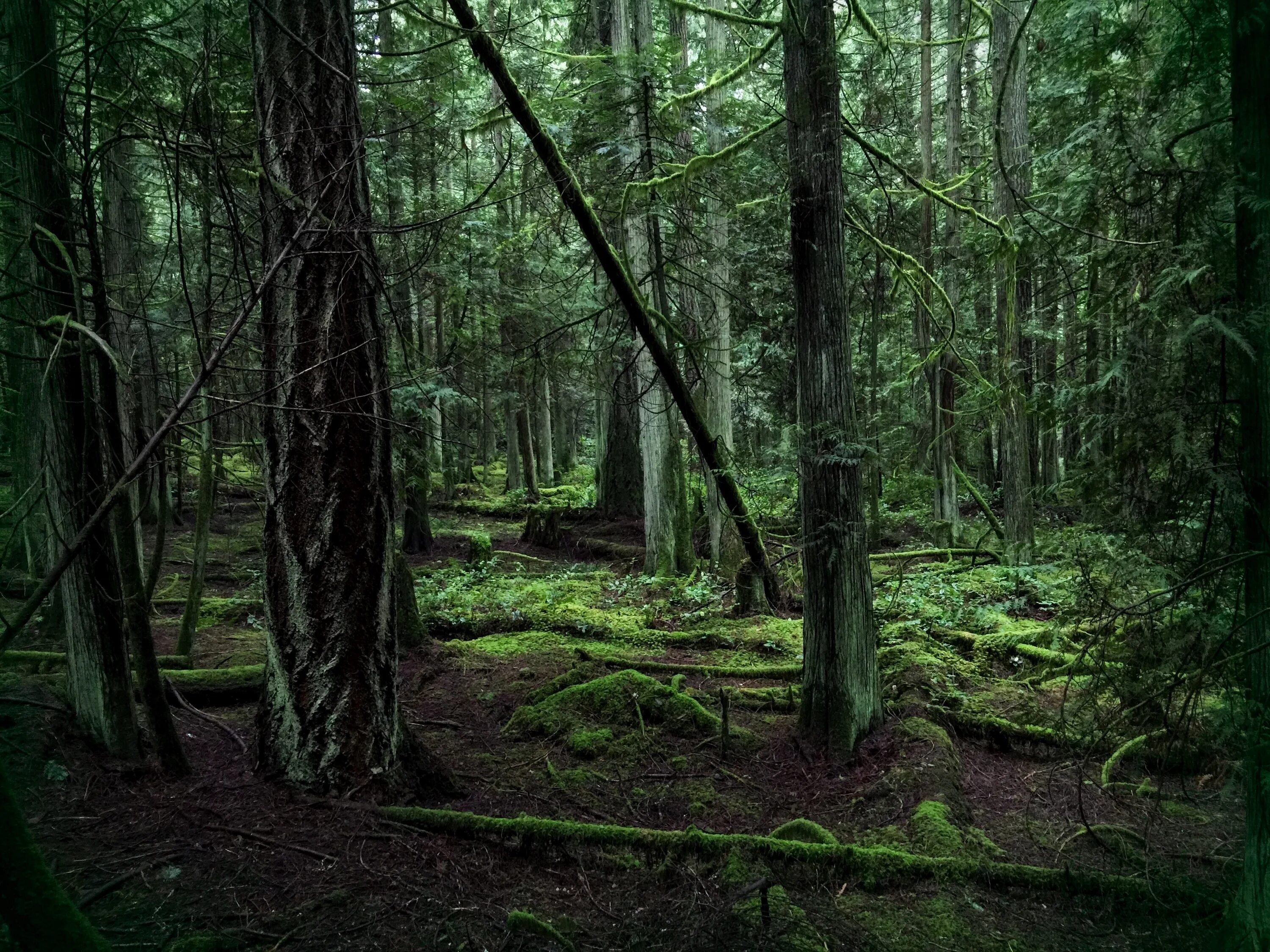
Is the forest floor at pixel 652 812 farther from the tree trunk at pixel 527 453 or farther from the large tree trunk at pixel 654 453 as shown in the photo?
the tree trunk at pixel 527 453

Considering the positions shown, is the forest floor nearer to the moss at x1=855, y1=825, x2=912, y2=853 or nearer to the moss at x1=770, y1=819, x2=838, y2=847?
the moss at x1=855, y1=825, x2=912, y2=853

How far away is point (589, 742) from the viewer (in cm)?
594

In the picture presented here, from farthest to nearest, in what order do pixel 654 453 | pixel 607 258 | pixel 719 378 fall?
pixel 654 453, pixel 719 378, pixel 607 258

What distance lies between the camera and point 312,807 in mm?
3963

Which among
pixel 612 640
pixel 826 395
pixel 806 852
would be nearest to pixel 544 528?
pixel 612 640

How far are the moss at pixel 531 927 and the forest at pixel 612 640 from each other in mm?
18

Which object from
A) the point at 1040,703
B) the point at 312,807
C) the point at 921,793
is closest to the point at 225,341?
the point at 312,807

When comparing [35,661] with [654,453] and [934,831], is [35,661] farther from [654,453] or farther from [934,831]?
[654,453]

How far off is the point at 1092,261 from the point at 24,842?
4.83 meters

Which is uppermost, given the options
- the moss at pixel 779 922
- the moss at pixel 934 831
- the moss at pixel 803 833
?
the moss at pixel 779 922

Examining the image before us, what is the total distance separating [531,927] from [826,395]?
4136mm

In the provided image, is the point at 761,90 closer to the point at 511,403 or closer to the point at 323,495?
the point at 511,403

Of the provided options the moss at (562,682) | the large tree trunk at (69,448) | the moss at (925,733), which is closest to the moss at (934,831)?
the moss at (925,733)

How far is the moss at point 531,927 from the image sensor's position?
3.30 meters
